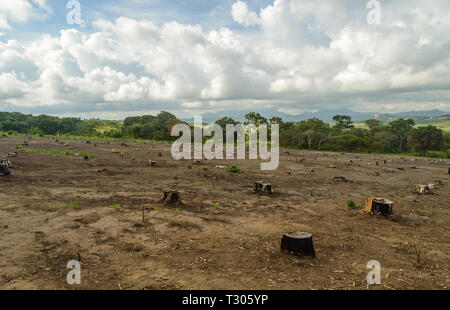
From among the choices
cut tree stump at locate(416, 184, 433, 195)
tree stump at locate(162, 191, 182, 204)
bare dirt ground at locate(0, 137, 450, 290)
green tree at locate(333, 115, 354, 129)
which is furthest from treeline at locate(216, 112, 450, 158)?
tree stump at locate(162, 191, 182, 204)

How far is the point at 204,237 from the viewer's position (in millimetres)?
7270

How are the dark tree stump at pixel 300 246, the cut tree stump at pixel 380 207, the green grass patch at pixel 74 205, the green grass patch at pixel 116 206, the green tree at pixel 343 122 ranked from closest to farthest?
1. the dark tree stump at pixel 300 246
2. the green grass patch at pixel 74 205
3. the green grass patch at pixel 116 206
4. the cut tree stump at pixel 380 207
5. the green tree at pixel 343 122

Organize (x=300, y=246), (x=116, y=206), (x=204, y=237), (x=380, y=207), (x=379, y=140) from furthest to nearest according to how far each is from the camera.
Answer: (x=379, y=140) → (x=380, y=207) → (x=116, y=206) → (x=204, y=237) → (x=300, y=246)

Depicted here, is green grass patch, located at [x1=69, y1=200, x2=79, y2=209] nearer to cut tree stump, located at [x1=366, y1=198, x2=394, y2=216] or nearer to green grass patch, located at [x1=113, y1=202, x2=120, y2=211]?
green grass patch, located at [x1=113, y1=202, x2=120, y2=211]

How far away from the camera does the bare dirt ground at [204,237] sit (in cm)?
513

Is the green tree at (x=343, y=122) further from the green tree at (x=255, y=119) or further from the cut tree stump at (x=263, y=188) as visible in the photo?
the cut tree stump at (x=263, y=188)

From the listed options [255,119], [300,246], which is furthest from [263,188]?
[255,119]

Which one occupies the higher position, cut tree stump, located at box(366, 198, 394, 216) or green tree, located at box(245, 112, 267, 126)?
green tree, located at box(245, 112, 267, 126)

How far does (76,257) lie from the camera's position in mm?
5664

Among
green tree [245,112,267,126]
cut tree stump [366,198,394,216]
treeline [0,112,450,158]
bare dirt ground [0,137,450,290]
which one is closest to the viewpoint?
bare dirt ground [0,137,450,290]

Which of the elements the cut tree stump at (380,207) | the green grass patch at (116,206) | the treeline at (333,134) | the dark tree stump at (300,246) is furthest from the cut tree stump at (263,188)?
the treeline at (333,134)

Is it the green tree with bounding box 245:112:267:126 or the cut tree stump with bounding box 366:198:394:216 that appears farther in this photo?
the green tree with bounding box 245:112:267:126

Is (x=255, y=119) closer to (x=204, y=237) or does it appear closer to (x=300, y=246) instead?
(x=204, y=237)

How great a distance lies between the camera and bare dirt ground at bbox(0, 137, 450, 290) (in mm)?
5133
